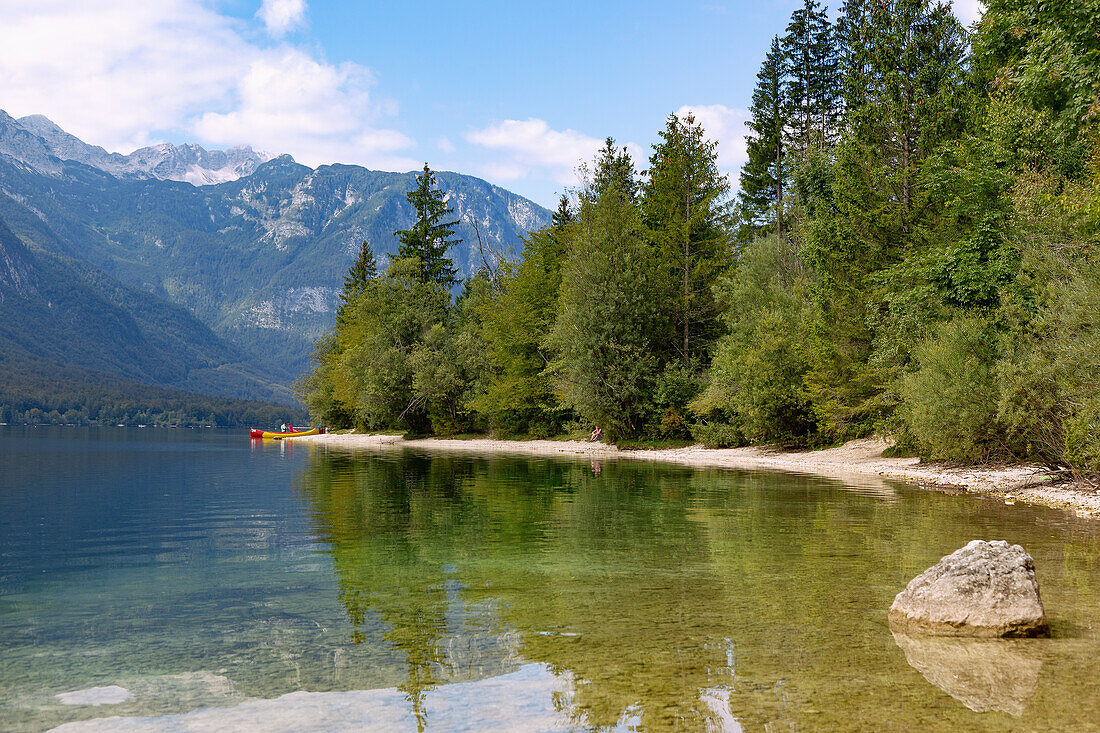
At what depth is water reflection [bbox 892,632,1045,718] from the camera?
6652 millimetres

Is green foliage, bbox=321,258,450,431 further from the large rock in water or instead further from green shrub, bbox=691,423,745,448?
the large rock in water

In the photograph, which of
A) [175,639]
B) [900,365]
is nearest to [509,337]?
[900,365]

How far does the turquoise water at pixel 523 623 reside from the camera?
6.52 metres

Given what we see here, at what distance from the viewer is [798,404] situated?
1724 inches

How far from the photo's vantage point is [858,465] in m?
38.9

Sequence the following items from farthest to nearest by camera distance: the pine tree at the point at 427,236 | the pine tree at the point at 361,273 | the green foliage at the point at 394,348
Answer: the pine tree at the point at 361,273, the pine tree at the point at 427,236, the green foliage at the point at 394,348

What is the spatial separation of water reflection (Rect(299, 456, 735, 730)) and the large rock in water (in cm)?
240

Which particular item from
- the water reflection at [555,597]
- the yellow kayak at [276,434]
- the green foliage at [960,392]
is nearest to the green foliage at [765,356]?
the green foliage at [960,392]

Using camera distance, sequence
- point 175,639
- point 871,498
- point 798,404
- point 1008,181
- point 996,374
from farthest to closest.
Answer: point 798,404 → point 1008,181 → point 996,374 → point 871,498 → point 175,639

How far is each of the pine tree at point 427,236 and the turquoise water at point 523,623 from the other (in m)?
70.2

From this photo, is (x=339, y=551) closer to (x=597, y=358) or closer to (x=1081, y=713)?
(x=1081, y=713)

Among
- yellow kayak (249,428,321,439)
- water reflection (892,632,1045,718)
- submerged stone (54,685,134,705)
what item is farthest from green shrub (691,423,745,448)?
yellow kayak (249,428,321,439)

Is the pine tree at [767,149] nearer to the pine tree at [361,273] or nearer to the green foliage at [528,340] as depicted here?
the green foliage at [528,340]

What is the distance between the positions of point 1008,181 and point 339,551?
29246 mm
